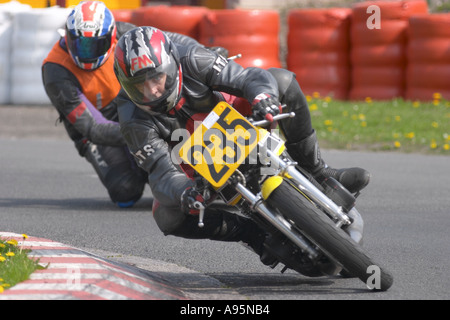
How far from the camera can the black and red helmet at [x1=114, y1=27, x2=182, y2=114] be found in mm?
4820

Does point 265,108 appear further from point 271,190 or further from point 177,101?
point 177,101

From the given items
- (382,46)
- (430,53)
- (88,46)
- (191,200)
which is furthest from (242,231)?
(382,46)

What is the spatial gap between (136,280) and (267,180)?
815mm

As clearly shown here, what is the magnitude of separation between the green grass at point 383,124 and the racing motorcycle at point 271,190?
6609 millimetres

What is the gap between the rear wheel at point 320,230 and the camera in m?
4.40

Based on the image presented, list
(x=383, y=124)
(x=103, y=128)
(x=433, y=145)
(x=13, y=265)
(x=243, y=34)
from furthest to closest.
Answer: (x=243, y=34) → (x=383, y=124) → (x=433, y=145) → (x=103, y=128) → (x=13, y=265)

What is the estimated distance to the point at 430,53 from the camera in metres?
12.7

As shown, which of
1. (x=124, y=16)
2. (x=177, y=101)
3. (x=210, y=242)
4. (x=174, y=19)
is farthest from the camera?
(x=124, y=16)

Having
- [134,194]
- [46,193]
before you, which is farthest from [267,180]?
[46,193]

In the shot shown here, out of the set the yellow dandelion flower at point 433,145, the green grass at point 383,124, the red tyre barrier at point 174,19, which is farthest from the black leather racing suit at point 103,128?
the red tyre barrier at point 174,19

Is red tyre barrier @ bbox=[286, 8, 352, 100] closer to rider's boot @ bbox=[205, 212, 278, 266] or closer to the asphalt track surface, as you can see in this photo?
the asphalt track surface

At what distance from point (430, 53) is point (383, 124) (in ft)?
4.16

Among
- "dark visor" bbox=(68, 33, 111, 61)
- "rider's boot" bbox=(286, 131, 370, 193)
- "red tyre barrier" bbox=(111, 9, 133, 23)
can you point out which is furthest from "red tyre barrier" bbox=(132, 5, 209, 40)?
"rider's boot" bbox=(286, 131, 370, 193)
